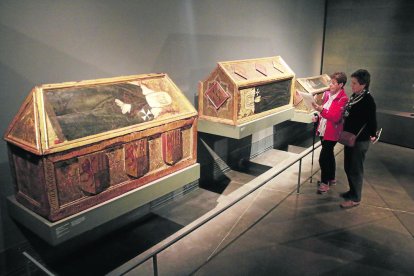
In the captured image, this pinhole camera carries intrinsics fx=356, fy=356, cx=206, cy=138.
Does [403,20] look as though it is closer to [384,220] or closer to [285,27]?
[285,27]

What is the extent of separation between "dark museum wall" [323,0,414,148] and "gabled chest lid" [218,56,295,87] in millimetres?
3280

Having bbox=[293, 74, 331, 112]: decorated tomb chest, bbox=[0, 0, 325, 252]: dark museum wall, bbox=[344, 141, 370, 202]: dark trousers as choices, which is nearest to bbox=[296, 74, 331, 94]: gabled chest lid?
bbox=[293, 74, 331, 112]: decorated tomb chest

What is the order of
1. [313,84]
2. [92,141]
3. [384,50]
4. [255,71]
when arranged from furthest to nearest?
Answer: [384,50] → [313,84] → [255,71] → [92,141]

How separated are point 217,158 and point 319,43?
4.19m

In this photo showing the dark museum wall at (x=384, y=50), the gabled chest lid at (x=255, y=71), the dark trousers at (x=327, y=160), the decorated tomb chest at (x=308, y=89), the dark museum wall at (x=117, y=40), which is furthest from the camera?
the dark museum wall at (x=384, y=50)

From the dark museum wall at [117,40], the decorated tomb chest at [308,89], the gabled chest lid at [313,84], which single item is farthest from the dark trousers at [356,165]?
the dark museum wall at [117,40]

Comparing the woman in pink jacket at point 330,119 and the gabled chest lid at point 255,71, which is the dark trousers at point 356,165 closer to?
the woman in pink jacket at point 330,119

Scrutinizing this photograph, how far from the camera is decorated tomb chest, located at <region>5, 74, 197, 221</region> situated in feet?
8.02

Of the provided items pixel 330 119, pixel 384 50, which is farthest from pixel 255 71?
pixel 384 50

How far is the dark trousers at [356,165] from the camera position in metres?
4.17

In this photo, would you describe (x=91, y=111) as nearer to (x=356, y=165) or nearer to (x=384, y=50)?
(x=356, y=165)

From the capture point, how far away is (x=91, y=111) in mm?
2801

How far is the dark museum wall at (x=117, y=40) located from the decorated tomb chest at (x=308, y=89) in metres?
0.80

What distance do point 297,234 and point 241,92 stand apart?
1.71m
